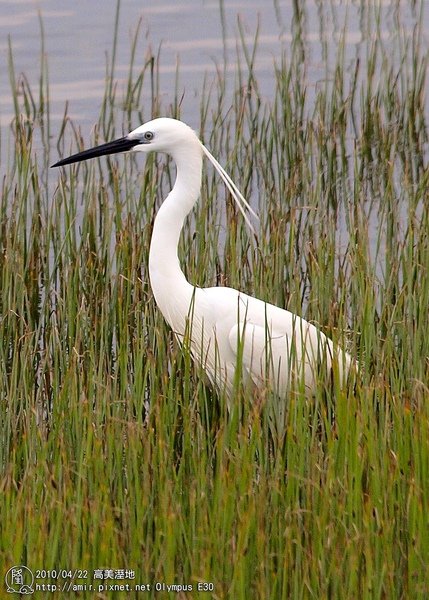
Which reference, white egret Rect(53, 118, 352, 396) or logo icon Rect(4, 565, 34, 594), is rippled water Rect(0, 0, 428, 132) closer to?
white egret Rect(53, 118, 352, 396)

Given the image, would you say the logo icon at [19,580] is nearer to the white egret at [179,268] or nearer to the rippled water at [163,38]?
the white egret at [179,268]

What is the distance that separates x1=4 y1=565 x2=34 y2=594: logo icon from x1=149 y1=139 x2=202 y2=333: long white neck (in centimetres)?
148

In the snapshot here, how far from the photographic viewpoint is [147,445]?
2.66 m

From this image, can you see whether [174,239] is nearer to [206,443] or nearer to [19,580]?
[206,443]

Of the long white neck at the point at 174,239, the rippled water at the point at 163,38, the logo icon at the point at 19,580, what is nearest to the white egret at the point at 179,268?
the long white neck at the point at 174,239

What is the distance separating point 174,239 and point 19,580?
5.28 ft

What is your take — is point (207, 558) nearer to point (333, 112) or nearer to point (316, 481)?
point (316, 481)

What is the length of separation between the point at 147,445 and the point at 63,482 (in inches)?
9.9

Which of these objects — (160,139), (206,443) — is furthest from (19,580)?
(160,139)

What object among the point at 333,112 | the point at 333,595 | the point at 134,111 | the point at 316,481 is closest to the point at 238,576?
the point at 333,595

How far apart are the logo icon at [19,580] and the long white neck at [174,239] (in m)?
1.48

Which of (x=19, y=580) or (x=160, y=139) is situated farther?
(x=160, y=139)

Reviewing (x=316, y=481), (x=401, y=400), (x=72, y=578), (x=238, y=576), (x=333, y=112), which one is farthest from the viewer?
(x=333, y=112)

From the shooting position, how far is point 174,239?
3.92m
